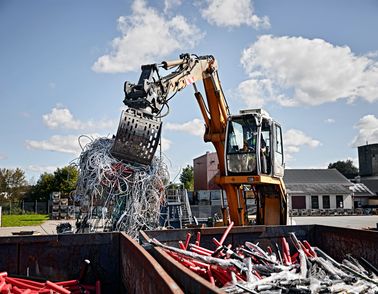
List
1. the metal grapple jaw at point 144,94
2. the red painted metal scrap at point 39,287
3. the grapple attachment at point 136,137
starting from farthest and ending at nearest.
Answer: the metal grapple jaw at point 144,94
the grapple attachment at point 136,137
the red painted metal scrap at point 39,287

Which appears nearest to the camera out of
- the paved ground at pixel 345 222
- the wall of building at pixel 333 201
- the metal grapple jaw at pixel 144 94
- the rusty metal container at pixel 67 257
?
the rusty metal container at pixel 67 257

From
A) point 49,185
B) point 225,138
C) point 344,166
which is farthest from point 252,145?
point 344,166

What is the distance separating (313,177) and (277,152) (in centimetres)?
4000

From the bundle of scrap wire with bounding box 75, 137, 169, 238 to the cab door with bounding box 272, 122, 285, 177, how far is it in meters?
2.52

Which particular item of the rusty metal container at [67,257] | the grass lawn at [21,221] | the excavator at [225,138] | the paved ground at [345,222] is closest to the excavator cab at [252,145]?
the excavator at [225,138]

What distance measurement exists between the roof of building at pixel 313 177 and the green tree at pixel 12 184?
29654mm

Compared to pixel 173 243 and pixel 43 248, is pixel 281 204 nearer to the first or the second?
Answer: pixel 173 243

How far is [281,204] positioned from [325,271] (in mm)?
4574

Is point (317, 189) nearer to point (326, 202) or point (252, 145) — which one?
point (326, 202)

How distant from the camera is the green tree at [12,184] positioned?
43781 mm

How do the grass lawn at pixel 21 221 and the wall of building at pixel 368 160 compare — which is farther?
the wall of building at pixel 368 160

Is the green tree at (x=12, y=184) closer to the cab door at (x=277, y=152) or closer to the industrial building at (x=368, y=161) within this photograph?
the cab door at (x=277, y=152)

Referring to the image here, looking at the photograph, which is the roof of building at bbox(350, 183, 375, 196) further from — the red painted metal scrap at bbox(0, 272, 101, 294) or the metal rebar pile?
the red painted metal scrap at bbox(0, 272, 101, 294)

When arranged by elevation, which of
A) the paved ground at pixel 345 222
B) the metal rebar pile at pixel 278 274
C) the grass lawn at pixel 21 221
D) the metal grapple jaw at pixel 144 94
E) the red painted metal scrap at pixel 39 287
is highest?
the metal grapple jaw at pixel 144 94
